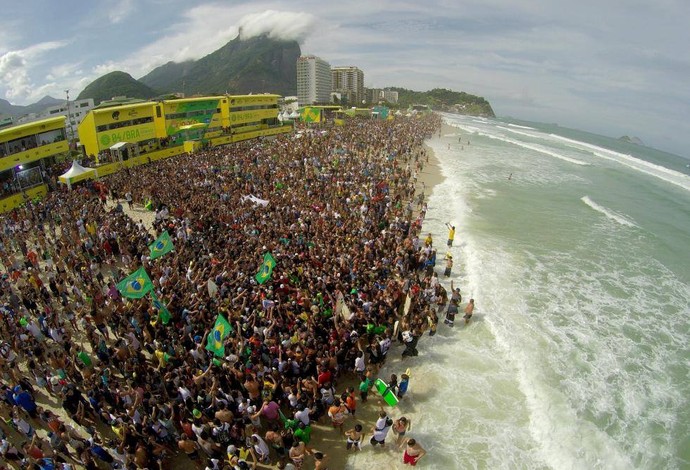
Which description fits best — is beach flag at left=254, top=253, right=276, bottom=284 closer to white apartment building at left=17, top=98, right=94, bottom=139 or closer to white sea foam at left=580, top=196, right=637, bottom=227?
white sea foam at left=580, top=196, right=637, bottom=227

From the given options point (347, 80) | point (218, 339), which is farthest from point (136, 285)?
point (347, 80)

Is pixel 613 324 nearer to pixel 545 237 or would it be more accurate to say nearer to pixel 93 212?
pixel 545 237

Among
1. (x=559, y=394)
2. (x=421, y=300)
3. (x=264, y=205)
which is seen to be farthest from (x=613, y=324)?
(x=264, y=205)

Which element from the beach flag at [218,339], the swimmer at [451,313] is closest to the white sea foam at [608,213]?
the swimmer at [451,313]

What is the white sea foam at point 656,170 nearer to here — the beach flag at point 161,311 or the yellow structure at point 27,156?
the beach flag at point 161,311

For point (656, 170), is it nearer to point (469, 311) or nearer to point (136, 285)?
point (469, 311)

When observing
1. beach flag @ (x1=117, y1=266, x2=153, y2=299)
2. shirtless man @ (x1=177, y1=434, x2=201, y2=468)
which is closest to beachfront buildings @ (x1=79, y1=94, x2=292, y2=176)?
beach flag @ (x1=117, y1=266, x2=153, y2=299)
